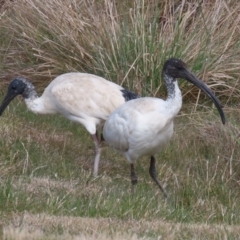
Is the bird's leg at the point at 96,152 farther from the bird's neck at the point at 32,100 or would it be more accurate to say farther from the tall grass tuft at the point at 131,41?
the tall grass tuft at the point at 131,41

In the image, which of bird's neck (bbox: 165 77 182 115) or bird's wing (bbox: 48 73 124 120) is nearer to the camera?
bird's neck (bbox: 165 77 182 115)

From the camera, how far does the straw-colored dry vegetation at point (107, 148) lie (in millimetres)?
6148

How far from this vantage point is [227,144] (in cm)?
948

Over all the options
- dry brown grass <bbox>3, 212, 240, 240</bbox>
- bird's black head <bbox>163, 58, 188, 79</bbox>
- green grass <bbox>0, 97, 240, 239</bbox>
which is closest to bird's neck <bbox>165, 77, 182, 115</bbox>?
bird's black head <bbox>163, 58, 188, 79</bbox>

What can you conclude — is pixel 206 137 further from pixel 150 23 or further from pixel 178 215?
pixel 178 215

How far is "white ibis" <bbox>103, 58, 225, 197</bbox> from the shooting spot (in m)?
7.78

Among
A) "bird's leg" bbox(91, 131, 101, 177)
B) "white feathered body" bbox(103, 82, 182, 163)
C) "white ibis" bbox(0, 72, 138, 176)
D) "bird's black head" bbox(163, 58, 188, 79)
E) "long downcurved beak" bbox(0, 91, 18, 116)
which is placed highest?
"bird's black head" bbox(163, 58, 188, 79)

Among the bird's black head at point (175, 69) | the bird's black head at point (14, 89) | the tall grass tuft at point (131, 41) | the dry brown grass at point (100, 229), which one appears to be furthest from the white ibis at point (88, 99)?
the dry brown grass at point (100, 229)

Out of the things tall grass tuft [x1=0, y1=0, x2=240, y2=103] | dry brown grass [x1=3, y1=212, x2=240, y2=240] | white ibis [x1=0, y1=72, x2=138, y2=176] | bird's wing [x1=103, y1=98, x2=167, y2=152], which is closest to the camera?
dry brown grass [x1=3, y1=212, x2=240, y2=240]

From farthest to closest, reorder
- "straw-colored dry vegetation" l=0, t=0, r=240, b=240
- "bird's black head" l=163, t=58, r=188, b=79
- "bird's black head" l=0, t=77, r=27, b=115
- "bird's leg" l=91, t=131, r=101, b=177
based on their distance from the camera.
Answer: "bird's black head" l=0, t=77, r=27, b=115
"bird's leg" l=91, t=131, r=101, b=177
"bird's black head" l=163, t=58, r=188, b=79
"straw-colored dry vegetation" l=0, t=0, r=240, b=240

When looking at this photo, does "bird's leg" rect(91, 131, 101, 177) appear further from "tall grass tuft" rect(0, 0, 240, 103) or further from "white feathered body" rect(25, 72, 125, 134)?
"tall grass tuft" rect(0, 0, 240, 103)

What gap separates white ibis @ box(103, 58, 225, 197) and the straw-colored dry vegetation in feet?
1.19

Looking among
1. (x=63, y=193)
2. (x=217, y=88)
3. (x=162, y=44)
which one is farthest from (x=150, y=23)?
(x=63, y=193)

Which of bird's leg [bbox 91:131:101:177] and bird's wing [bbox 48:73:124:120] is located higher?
bird's wing [bbox 48:73:124:120]
